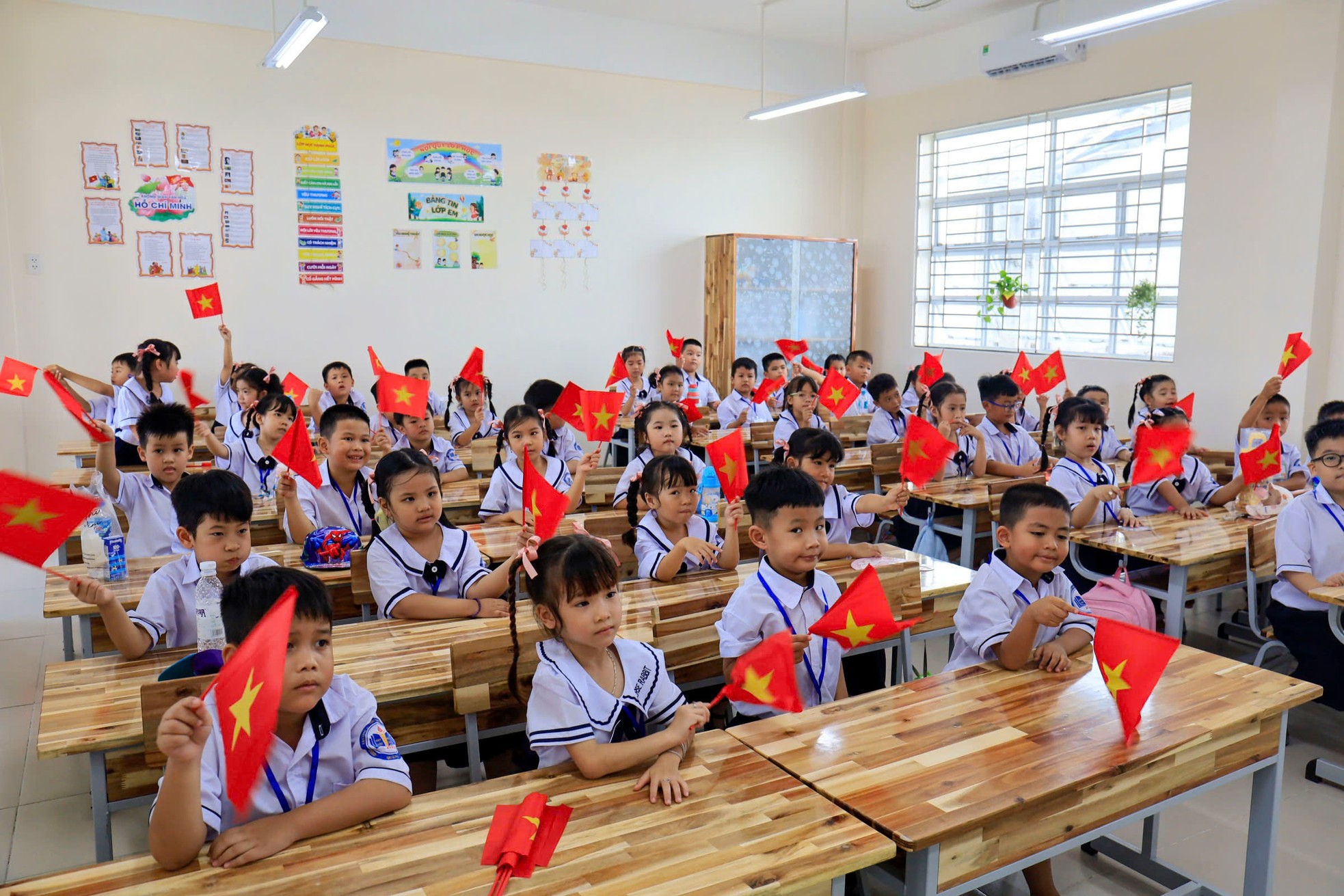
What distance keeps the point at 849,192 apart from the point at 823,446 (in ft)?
21.7

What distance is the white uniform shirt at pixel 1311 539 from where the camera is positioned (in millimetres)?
2947

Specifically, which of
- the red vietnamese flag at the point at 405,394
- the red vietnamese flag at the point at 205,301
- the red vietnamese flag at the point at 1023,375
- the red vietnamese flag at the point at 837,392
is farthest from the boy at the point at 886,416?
the red vietnamese flag at the point at 205,301

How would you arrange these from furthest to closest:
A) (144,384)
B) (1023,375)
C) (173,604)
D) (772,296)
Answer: (772,296) < (1023,375) < (144,384) < (173,604)

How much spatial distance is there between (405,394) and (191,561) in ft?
5.76

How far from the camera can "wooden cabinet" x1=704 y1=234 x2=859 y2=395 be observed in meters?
8.08

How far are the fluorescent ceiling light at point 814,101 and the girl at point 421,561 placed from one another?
501 centimetres

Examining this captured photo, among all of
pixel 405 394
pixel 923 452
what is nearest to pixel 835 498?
pixel 923 452

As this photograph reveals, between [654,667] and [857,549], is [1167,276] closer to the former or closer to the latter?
[857,549]

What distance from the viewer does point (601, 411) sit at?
3.67 m

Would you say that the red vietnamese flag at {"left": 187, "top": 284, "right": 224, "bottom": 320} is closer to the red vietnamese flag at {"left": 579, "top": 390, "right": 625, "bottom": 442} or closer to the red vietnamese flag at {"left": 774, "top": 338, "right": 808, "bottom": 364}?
the red vietnamese flag at {"left": 579, "top": 390, "right": 625, "bottom": 442}

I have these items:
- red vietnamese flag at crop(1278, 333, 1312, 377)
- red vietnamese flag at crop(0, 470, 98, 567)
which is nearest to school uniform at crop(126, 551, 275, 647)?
red vietnamese flag at crop(0, 470, 98, 567)

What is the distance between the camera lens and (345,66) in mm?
6723

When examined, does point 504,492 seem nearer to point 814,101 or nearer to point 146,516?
point 146,516

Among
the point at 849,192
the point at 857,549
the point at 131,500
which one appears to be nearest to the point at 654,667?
the point at 857,549
